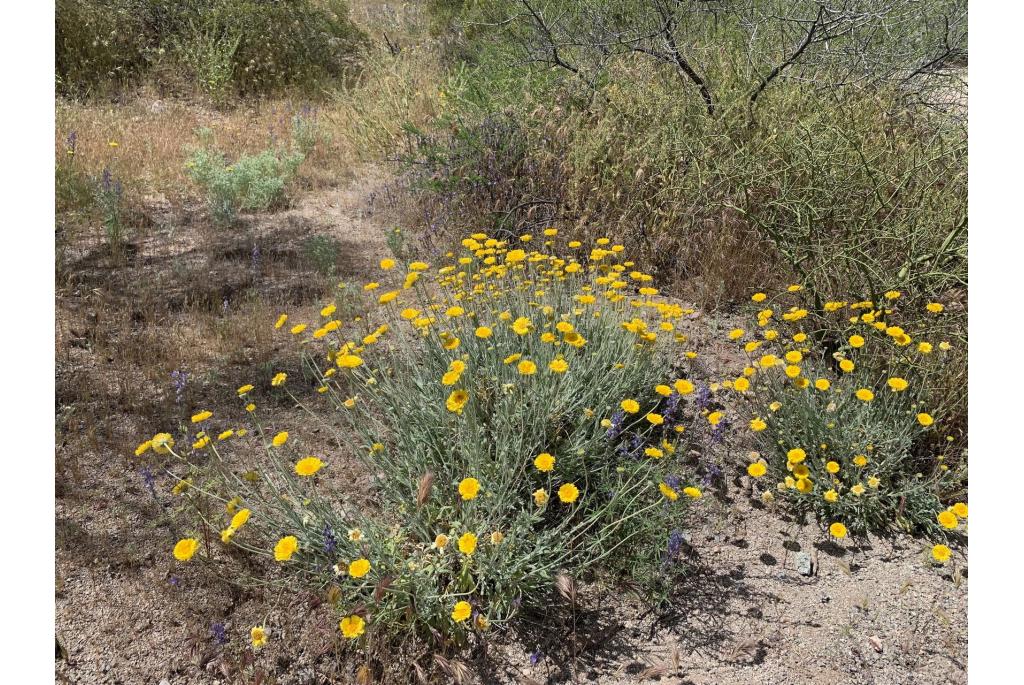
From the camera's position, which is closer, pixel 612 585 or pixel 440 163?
pixel 612 585

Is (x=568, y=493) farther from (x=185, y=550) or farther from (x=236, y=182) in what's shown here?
(x=236, y=182)

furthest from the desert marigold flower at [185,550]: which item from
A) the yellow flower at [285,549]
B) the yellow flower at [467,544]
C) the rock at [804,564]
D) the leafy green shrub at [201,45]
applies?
the leafy green shrub at [201,45]

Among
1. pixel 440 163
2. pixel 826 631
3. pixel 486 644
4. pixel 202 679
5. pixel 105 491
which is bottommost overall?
pixel 105 491

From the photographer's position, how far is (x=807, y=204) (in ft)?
9.84

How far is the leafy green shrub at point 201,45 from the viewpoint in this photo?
806cm

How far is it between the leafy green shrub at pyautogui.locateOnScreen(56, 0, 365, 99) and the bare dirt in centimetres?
751

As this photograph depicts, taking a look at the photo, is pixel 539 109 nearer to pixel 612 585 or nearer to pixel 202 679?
pixel 612 585

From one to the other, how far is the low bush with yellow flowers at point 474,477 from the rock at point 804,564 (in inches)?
16.1

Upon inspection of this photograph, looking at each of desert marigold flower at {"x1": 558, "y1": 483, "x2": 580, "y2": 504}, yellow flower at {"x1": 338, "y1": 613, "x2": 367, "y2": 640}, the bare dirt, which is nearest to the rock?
the bare dirt

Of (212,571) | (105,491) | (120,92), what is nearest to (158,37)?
(120,92)

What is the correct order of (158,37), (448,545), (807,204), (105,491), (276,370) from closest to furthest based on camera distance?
(448,545) < (105,491) < (807,204) < (276,370) < (158,37)

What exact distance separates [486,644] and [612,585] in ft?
1.58

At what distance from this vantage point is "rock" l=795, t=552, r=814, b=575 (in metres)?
2.15

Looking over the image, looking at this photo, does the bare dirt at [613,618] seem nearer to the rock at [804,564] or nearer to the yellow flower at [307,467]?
the rock at [804,564]
